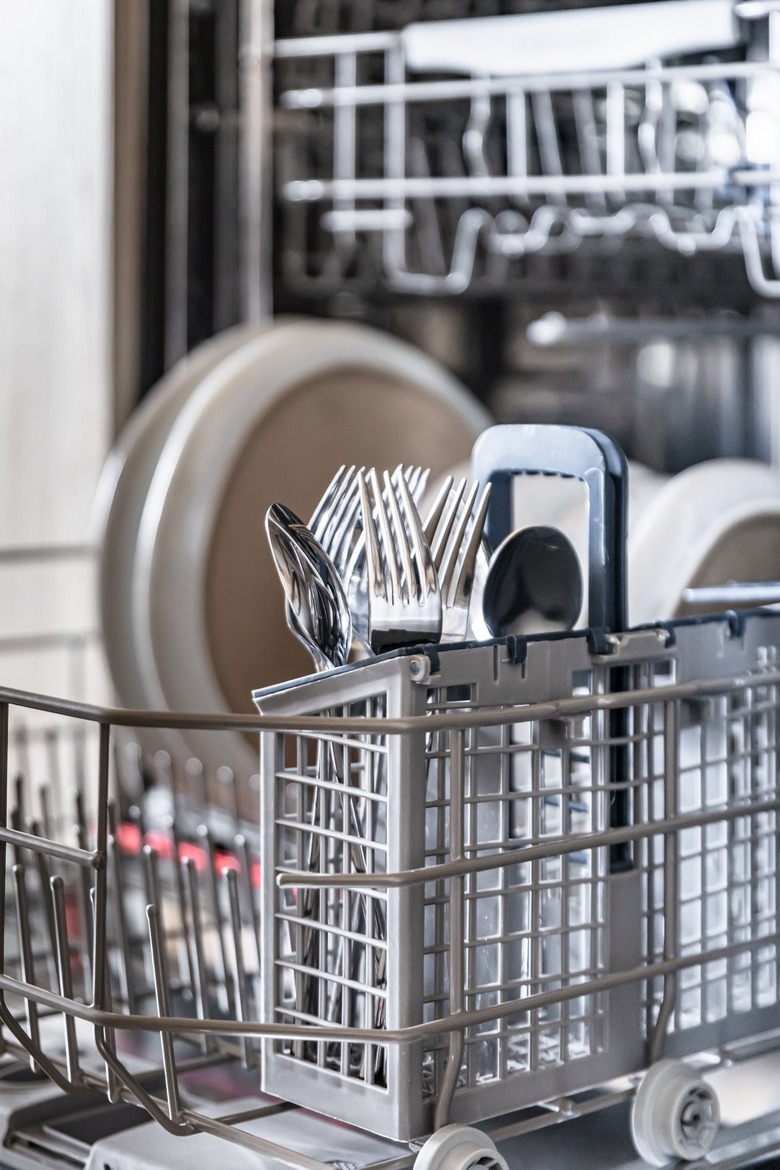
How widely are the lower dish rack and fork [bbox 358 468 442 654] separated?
0.03m

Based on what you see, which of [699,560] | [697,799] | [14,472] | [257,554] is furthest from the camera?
[14,472]

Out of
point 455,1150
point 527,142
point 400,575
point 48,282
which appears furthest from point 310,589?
point 48,282

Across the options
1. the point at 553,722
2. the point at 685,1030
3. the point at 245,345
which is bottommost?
the point at 685,1030

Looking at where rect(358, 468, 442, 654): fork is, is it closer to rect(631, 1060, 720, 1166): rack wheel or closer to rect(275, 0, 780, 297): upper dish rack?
rect(631, 1060, 720, 1166): rack wheel

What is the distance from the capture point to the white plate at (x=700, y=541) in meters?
0.65

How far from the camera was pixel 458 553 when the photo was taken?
0.46 m

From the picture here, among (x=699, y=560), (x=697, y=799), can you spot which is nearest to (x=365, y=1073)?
(x=697, y=799)

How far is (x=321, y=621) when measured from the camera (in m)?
0.45

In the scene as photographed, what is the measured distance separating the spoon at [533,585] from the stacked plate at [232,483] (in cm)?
43

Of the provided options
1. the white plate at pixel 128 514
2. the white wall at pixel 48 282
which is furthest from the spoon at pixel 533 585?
the white wall at pixel 48 282

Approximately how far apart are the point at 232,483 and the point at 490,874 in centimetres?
48

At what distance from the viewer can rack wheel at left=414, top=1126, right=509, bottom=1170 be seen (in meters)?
0.39

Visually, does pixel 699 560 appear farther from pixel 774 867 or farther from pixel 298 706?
pixel 298 706

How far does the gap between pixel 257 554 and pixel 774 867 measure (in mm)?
466
